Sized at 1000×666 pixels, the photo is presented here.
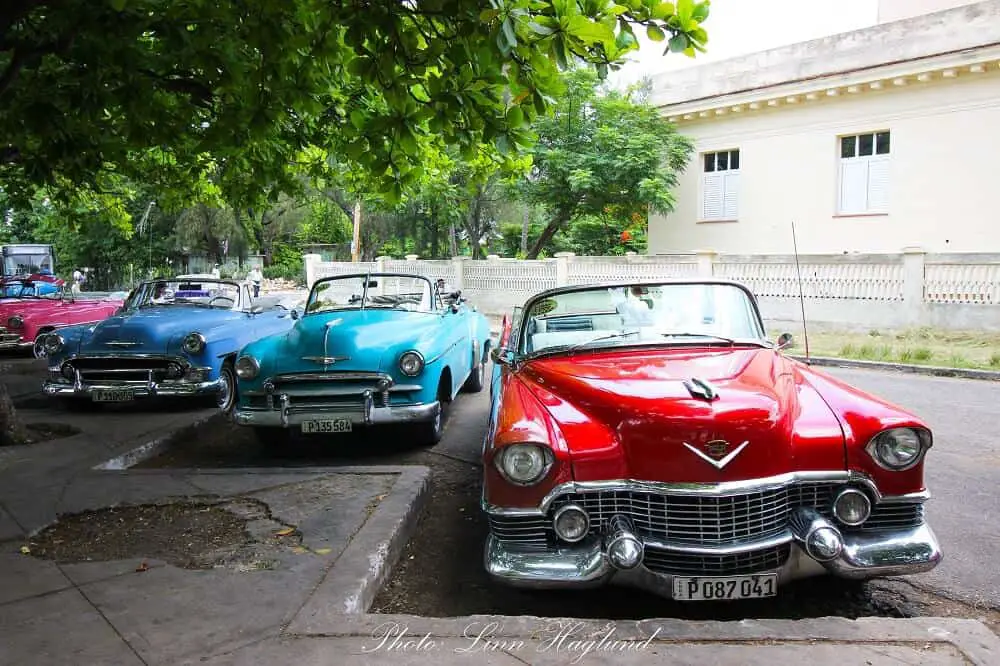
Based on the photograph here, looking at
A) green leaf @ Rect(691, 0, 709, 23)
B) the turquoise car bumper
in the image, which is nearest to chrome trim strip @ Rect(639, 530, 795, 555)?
green leaf @ Rect(691, 0, 709, 23)

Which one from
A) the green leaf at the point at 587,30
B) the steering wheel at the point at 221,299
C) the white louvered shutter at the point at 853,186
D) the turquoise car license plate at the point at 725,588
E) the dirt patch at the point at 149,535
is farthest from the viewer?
the white louvered shutter at the point at 853,186

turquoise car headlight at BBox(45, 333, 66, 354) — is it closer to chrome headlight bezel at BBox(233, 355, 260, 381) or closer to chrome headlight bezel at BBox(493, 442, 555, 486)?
chrome headlight bezel at BBox(233, 355, 260, 381)

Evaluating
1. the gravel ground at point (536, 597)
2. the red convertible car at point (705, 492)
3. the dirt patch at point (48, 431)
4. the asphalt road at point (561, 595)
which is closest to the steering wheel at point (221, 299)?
the asphalt road at point (561, 595)

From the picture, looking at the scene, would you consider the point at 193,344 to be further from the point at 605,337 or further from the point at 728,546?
the point at 728,546

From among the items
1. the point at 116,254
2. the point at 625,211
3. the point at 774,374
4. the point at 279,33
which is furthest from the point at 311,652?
the point at 116,254

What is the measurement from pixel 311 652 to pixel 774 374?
2545mm

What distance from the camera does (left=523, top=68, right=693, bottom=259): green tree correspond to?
67.8 ft

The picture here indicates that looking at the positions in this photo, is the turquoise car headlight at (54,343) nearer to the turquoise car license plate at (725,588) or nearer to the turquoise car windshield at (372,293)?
the turquoise car windshield at (372,293)

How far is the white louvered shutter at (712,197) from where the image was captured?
2148 cm

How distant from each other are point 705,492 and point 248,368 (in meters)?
4.30

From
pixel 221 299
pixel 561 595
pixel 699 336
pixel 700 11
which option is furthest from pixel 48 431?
pixel 700 11

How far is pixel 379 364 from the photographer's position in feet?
19.4

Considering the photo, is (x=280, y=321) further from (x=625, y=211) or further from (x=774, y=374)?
(x=625, y=211)

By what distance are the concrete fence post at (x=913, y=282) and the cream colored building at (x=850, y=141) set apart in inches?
129
